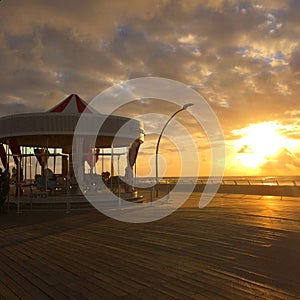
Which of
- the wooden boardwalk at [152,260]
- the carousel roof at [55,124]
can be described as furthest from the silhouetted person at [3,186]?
the wooden boardwalk at [152,260]

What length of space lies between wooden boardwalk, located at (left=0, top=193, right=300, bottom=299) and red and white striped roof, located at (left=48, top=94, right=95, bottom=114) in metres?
9.82

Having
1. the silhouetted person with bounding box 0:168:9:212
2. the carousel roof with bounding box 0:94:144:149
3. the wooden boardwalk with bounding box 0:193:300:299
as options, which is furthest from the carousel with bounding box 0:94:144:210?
the wooden boardwalk with bounding box 0:193:300:299

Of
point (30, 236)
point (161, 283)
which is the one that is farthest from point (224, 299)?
point (30, 236)

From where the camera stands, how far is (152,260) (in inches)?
269

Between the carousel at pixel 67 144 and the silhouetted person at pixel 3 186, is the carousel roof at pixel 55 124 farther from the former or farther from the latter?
the silhouetted person at pixel 3 186

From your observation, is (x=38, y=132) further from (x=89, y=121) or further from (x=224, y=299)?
(x=224, y=299)

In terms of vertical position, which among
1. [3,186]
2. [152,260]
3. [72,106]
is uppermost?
[72,106]

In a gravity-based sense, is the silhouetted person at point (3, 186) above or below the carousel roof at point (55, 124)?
below

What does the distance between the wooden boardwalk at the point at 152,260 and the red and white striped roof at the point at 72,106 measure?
982 centimetres

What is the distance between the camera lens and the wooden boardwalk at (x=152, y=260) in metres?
5.02

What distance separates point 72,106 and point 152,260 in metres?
15.7

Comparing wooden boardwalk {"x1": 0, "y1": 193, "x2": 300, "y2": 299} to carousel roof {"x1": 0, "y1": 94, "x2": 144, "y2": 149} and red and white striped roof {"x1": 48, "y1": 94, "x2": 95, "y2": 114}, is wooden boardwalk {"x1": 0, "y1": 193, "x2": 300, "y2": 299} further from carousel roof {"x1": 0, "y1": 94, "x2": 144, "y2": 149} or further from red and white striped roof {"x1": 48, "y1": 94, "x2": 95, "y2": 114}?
red and white striped roof {"x1": 48, "y1": 94, "x2": 95, "y2": 114}

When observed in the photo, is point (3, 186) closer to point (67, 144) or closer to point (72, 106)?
point (72, 106)

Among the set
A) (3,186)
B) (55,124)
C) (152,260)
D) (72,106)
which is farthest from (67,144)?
(152,260)
